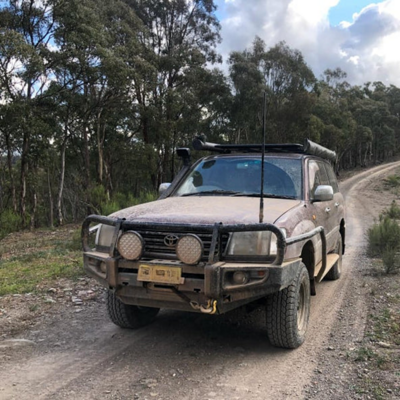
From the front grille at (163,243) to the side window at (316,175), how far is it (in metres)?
1.80

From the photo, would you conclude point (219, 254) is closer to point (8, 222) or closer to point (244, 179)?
point (244, 179)

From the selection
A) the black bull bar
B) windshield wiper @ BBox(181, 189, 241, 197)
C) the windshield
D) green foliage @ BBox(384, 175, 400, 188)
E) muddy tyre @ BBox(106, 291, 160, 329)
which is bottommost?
muddy tyre @ BBox(106, 291, 160, 329)

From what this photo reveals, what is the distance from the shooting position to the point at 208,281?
10.6 ft

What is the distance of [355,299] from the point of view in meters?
5.57

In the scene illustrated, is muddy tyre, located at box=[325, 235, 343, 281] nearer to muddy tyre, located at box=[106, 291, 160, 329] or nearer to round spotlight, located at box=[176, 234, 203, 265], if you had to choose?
muddy tyre, located at box=[106, 291, 160, 329]

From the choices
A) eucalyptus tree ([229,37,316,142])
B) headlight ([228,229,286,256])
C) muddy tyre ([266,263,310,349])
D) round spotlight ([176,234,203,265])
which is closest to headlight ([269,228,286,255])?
headlight ([228,229,286,256])

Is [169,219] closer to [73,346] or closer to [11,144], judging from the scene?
[73,346]

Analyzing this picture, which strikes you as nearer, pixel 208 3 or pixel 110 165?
pixel 208 3

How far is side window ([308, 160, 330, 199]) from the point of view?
16.2ft

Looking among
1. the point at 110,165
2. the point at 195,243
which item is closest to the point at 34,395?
the point at 195,243

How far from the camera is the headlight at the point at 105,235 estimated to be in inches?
157

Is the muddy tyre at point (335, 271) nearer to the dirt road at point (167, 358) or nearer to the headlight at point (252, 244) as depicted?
the dirt road at point (167, 358)

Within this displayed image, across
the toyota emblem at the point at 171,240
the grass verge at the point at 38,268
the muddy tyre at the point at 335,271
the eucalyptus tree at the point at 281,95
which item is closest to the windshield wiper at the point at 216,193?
the toyota emblem at the point at 171,240

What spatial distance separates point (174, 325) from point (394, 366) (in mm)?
2272
